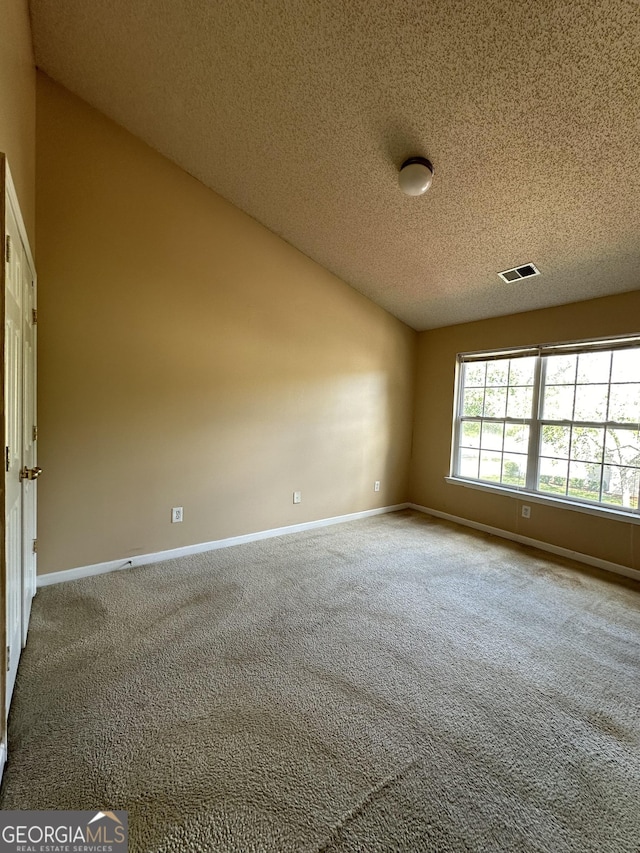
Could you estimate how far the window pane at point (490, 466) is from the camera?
4.02m

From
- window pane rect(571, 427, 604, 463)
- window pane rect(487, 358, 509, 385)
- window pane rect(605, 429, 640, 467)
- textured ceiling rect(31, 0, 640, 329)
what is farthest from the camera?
window pane rect(487, 358, 509, 385)

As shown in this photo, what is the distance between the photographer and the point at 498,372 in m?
4.04

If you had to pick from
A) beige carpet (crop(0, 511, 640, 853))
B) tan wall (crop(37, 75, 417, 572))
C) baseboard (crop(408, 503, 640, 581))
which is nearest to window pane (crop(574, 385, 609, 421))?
baseboard (crop(408, 503, 640, 581))

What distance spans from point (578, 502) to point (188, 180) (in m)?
4.42

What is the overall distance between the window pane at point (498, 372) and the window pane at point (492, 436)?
0.48 metres

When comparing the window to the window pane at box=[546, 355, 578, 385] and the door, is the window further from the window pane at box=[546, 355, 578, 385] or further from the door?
the door

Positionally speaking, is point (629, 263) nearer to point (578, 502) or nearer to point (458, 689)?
point (578, 502)

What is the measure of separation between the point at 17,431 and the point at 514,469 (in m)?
4.10

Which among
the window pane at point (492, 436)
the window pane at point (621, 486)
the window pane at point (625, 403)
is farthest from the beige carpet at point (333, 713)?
the window pane at point (492, 436)

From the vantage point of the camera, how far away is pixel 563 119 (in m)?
1.88

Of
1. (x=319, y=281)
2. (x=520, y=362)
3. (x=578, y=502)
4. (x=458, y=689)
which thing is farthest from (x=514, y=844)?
(x=319, y=281)

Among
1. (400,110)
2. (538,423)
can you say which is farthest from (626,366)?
(400,110)

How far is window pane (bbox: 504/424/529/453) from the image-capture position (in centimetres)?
376

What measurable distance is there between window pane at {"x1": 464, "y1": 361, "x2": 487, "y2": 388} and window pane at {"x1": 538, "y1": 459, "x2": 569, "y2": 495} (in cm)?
112
